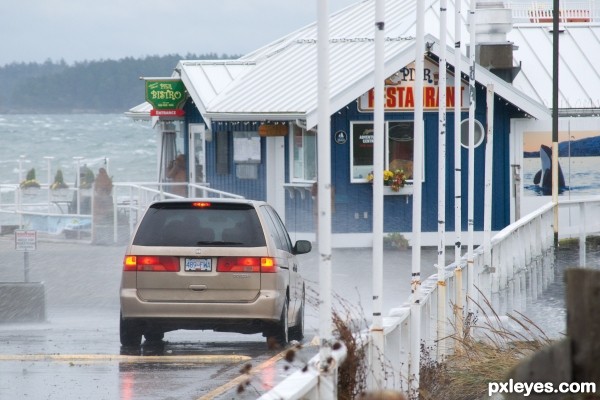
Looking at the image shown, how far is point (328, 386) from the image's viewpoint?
730cm

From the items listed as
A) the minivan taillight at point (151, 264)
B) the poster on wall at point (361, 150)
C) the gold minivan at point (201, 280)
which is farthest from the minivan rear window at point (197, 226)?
the poster on wall at point (361, 150)

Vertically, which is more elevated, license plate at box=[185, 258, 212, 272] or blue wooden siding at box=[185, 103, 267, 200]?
blue wooden siding at box=[185, 103, 267, 200]

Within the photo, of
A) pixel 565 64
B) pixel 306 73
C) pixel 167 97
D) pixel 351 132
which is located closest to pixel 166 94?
pixel 167 97

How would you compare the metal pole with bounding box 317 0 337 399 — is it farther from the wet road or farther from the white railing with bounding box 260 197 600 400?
the wet road

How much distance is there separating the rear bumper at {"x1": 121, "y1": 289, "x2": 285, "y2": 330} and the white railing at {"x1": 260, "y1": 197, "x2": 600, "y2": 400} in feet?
5.78

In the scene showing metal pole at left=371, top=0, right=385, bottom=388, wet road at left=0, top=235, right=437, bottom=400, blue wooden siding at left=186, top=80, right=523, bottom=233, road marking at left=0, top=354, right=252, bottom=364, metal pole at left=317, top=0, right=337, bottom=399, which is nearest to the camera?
metal pole at left=317, top=0, right=337, bottom=399

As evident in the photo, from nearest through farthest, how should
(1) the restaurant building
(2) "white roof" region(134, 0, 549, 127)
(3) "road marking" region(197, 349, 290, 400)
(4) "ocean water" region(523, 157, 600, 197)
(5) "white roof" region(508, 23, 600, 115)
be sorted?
(3) "road marking" region(197, 349, 290, 400)
(2) "white roof" region(134, 0, 549, 127)
(1) the restaurant building
(4) "ocean water" region(523, 157, 600, 197)
(5) "white roof" region(508, 23, 600, 115)

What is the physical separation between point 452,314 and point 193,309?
108 inches

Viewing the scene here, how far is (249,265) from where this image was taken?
49.2 ft

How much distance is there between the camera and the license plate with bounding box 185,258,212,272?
15000 mm

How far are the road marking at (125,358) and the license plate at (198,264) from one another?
0.93 metres

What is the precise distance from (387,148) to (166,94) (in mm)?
6523

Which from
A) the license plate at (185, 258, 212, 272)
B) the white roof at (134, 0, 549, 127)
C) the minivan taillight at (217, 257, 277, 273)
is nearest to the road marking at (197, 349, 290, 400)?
the minivan taillight at (217, 257, 277, 273)

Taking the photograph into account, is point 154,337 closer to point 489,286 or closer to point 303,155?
point 489,286
